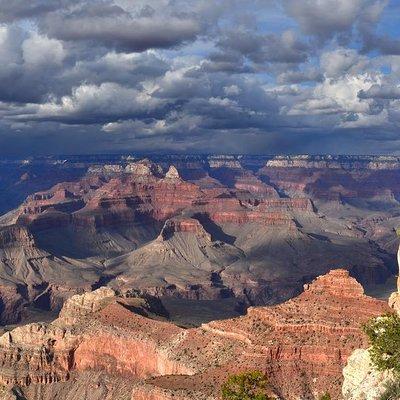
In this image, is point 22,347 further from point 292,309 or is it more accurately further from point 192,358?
point 292,309

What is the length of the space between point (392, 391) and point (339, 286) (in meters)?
46.9

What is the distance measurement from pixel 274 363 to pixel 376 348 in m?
30.2

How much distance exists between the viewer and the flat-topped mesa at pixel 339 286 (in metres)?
111

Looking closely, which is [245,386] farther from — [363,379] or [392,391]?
[392,391]

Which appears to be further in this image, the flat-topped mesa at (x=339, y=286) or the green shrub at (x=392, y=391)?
the flat-topped mesa at (x=339, y=286)

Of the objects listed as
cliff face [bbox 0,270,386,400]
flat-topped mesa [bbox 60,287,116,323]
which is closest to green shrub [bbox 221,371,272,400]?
cliff face [bbox 0,270,386,400]

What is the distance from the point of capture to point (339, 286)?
11112 centimetres

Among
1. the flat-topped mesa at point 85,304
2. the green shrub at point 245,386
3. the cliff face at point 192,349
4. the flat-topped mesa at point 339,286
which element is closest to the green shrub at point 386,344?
the green shrub at point 245,386

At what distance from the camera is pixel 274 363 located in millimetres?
98812

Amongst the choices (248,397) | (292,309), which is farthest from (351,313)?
(248,397)

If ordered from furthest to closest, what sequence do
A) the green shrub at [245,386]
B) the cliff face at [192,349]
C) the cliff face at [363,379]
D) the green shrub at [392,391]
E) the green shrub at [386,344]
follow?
the cliff face at [192,349]
the green shrub at [245,386]
the green shrub at [386,344]
the cliff face at [363,379]
the green shrub at [392,391]

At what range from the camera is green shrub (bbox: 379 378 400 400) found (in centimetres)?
6350

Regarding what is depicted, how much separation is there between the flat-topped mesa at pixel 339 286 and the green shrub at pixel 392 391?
4392 centimetres

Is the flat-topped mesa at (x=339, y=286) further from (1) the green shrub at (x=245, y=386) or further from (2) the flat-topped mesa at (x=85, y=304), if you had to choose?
(2) the flat-topped mesa at (x=85, y=304)
